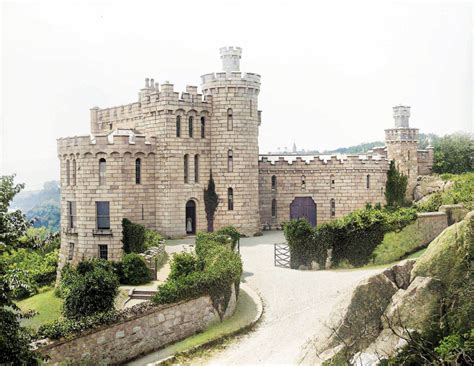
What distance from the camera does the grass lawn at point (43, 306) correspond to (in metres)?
27.9

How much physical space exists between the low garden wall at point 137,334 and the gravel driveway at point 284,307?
2105 mm

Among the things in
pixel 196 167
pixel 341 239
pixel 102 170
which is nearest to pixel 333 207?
pixel 196 167

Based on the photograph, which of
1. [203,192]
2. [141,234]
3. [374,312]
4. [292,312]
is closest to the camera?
[374,312]

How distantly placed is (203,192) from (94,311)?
19545mm

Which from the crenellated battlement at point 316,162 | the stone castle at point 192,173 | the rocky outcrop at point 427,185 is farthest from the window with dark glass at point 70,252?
the rocky outcrop at point 427,185

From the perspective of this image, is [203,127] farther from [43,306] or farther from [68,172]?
[43,306]

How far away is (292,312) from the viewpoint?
23672 mm

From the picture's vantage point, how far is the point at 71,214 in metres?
37.9

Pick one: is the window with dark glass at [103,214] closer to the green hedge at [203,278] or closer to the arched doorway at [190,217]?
the arched doorway at [190,217]

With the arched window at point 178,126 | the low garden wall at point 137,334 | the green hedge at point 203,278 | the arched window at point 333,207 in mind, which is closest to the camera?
the low garden wall at point 137,334

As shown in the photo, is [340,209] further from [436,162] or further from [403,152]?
[436,162]

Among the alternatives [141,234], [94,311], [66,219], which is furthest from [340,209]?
[94,311]

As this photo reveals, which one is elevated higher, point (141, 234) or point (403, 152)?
point (403, 152)

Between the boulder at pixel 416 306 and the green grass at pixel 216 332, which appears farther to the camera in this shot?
the green grass at pixel 216 332
